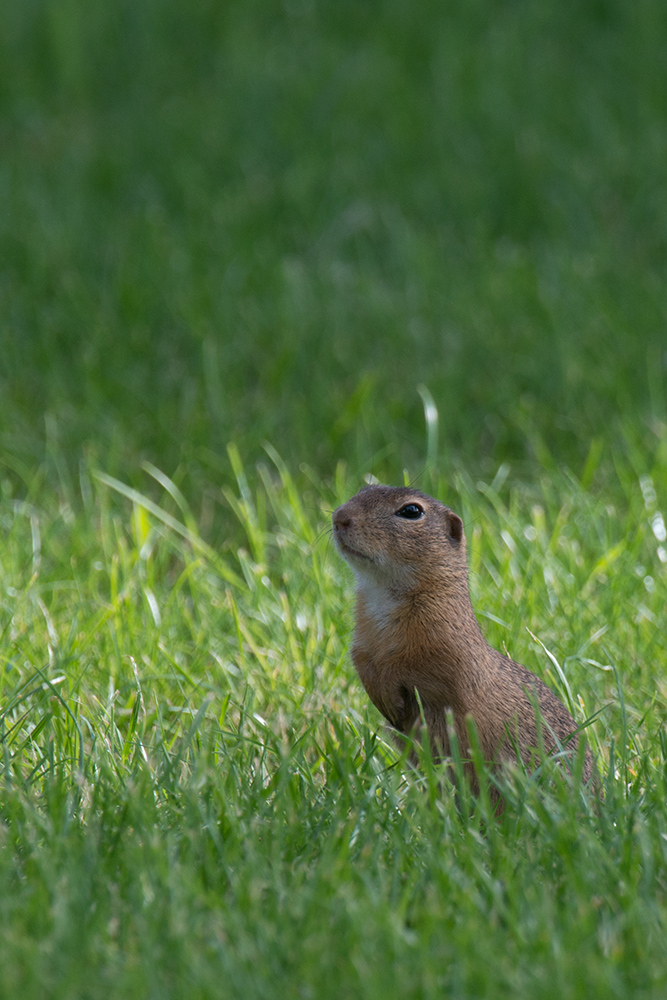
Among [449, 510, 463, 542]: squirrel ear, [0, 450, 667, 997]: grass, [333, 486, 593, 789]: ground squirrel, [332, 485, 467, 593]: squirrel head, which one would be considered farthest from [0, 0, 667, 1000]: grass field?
[449, 510, 463, 542]: squirrel ear

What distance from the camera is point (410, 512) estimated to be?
277 cm

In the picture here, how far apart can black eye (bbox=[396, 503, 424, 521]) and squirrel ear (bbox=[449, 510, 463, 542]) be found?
8 cm

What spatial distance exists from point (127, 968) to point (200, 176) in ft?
18.2

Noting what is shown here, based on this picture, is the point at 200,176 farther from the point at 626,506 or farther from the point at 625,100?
the point at 626,506

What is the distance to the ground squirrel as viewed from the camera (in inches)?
101

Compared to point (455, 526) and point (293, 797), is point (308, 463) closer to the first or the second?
point (455, 526)

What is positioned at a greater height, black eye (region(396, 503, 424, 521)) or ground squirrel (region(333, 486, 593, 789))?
black eye (region(396, 503, 424, 521))

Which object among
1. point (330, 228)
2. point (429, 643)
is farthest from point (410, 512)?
point (330, 228)

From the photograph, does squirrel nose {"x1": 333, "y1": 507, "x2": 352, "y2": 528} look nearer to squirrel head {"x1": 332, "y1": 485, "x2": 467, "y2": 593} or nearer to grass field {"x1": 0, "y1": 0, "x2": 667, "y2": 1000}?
squirrel head {"x1": 332, "y1": 485, "x2": 467, "y2": 593}

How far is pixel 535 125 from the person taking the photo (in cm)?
719

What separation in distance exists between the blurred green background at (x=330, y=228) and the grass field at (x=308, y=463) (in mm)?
24

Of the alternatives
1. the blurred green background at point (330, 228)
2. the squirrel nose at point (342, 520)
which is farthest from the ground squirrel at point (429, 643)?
the blurred green background at point (330, 228)

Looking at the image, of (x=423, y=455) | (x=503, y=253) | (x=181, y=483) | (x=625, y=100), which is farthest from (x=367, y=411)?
(x=625, y=100)

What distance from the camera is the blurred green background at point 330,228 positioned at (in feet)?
16.1
